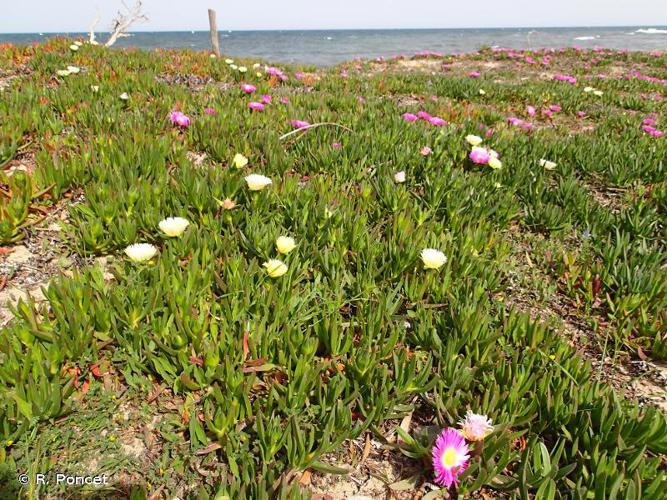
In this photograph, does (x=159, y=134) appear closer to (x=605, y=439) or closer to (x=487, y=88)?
(x=605, y=439)

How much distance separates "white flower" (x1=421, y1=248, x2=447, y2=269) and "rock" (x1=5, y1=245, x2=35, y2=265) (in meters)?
2.07

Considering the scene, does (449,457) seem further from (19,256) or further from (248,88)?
(248,88)

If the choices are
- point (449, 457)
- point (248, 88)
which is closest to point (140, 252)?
point (449, 457)

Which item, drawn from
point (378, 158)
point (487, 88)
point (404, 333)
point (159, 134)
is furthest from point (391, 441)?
point (487, 88)

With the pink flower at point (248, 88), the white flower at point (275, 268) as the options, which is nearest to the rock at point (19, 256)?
the white flower at point (275, 268)

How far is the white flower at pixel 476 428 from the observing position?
1.31m

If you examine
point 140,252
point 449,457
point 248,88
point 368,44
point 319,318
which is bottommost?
point 449,457

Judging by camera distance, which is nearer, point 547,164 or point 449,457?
point 449,457

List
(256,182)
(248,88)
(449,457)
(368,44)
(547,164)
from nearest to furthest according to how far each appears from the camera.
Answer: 1. (449,457)
2. (256,182)
3. (547,164)
4. (248,88)
5. (368,44)

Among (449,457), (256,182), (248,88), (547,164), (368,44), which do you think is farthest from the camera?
(368,44)

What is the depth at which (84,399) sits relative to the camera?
4.80 ft

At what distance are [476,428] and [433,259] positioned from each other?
904 mm

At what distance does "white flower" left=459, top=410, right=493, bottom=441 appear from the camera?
4.30ft

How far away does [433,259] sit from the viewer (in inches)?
80.4
